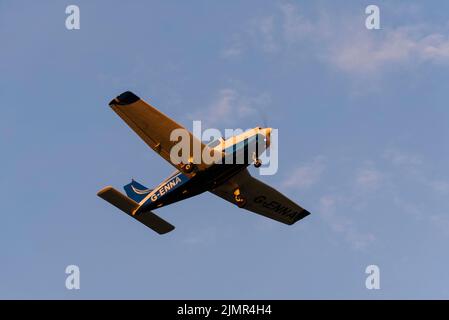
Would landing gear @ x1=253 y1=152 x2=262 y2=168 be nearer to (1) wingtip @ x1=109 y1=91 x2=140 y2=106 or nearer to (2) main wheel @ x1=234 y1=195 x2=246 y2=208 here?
(2) main wheel @ x1=234 y1=195 x2=246 y2=208

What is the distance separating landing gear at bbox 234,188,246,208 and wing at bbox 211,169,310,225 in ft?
0.64

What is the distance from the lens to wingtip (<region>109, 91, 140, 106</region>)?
36.2m

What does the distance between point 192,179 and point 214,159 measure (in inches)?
65.9

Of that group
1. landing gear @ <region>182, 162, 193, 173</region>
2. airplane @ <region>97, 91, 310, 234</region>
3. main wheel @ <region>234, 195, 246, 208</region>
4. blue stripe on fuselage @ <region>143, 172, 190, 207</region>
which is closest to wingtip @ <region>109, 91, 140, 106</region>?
airplane @ <region>97, 91, 310, 234</region>

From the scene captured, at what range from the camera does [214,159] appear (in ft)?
124

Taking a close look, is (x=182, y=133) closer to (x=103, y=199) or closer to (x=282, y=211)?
(x=103, y=199)

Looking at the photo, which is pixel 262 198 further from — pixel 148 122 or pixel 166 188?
pixel 148 122

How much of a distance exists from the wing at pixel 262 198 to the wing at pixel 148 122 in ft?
14.0

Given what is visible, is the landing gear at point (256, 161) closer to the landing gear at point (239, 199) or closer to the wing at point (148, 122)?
the wing at point (148, 122)

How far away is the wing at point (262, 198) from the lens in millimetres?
41875
